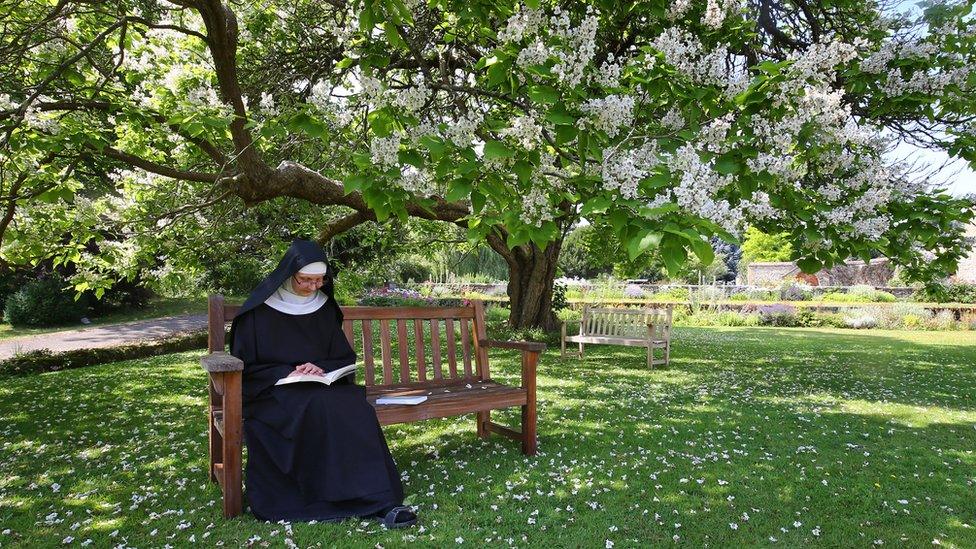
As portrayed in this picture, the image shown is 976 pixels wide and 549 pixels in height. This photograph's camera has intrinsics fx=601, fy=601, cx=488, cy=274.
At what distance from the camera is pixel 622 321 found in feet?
35.7

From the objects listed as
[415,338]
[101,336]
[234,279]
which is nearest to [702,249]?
[415,338]

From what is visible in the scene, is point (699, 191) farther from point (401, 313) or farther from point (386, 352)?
point (386, 352)

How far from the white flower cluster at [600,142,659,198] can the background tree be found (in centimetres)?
1

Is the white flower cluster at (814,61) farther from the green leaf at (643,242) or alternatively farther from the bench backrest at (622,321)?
the bench backrest at (622,321)

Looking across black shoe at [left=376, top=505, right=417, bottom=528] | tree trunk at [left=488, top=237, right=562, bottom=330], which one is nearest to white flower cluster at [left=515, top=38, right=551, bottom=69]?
black shoe at [left=376, top=505, right=417, bottom=528]

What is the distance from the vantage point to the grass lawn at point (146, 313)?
49.4 ft

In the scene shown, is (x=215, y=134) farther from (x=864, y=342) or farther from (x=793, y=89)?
(x=864, y=342)

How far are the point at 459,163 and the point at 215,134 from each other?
9.17 ft

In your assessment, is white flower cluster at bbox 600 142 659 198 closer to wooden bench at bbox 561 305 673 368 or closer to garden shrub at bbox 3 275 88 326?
wooden bench at bbox 561 305 673 368

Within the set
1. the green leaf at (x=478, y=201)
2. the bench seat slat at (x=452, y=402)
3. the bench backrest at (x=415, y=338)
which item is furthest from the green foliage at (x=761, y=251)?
the green leaf at (x=478, y=201)

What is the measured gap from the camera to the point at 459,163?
3588 mm

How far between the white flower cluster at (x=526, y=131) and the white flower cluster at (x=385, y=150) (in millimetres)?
667

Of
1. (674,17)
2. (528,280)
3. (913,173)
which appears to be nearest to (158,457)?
(674,17)

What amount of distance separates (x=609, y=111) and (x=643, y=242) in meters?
1.33
